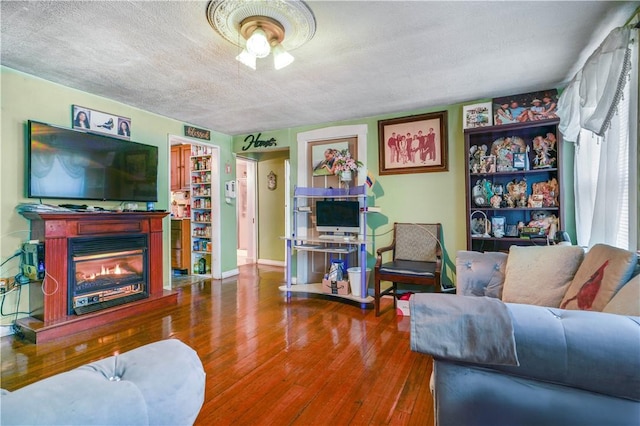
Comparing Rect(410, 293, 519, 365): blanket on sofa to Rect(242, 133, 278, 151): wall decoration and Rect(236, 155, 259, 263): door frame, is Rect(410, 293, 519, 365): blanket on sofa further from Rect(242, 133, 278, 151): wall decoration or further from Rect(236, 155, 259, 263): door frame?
Rect(236, 155, 259, 263): door frame

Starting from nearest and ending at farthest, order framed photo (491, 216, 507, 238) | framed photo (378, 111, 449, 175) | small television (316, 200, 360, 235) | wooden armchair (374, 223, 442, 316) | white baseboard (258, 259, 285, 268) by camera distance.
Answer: wooden armchair (374, 223, 442, 316) < framed photo (491, 216, 507, 238) < framed photo (378, 111, 449, 175) < small television (316, 200, 360, 235) < white baseboard (258, 259, 285, 268)

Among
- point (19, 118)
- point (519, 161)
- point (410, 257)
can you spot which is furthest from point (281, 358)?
point (19, 118)

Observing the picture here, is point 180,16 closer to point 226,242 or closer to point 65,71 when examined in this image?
point 65,71

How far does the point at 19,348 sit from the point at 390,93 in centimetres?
400

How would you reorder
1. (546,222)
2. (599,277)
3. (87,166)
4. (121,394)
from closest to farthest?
(121,394) → (599,277) → (546,222) → (87,166)

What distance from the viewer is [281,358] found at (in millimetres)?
2256

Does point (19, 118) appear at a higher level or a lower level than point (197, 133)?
lower

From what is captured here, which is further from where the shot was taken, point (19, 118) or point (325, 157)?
point (325, 157)

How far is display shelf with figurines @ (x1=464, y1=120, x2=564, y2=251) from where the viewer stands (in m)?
2.94

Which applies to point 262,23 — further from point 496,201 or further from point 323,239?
point 496,201

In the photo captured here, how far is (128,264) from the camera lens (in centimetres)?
344

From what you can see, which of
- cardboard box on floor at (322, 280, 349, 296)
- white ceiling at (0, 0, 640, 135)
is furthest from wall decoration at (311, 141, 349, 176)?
cardboard box on floor at (322, 280, 349, 296)

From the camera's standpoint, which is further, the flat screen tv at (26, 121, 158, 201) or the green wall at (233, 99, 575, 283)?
the green wall at (233, 99, 575, 283)

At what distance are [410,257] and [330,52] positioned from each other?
2355 millimetres
